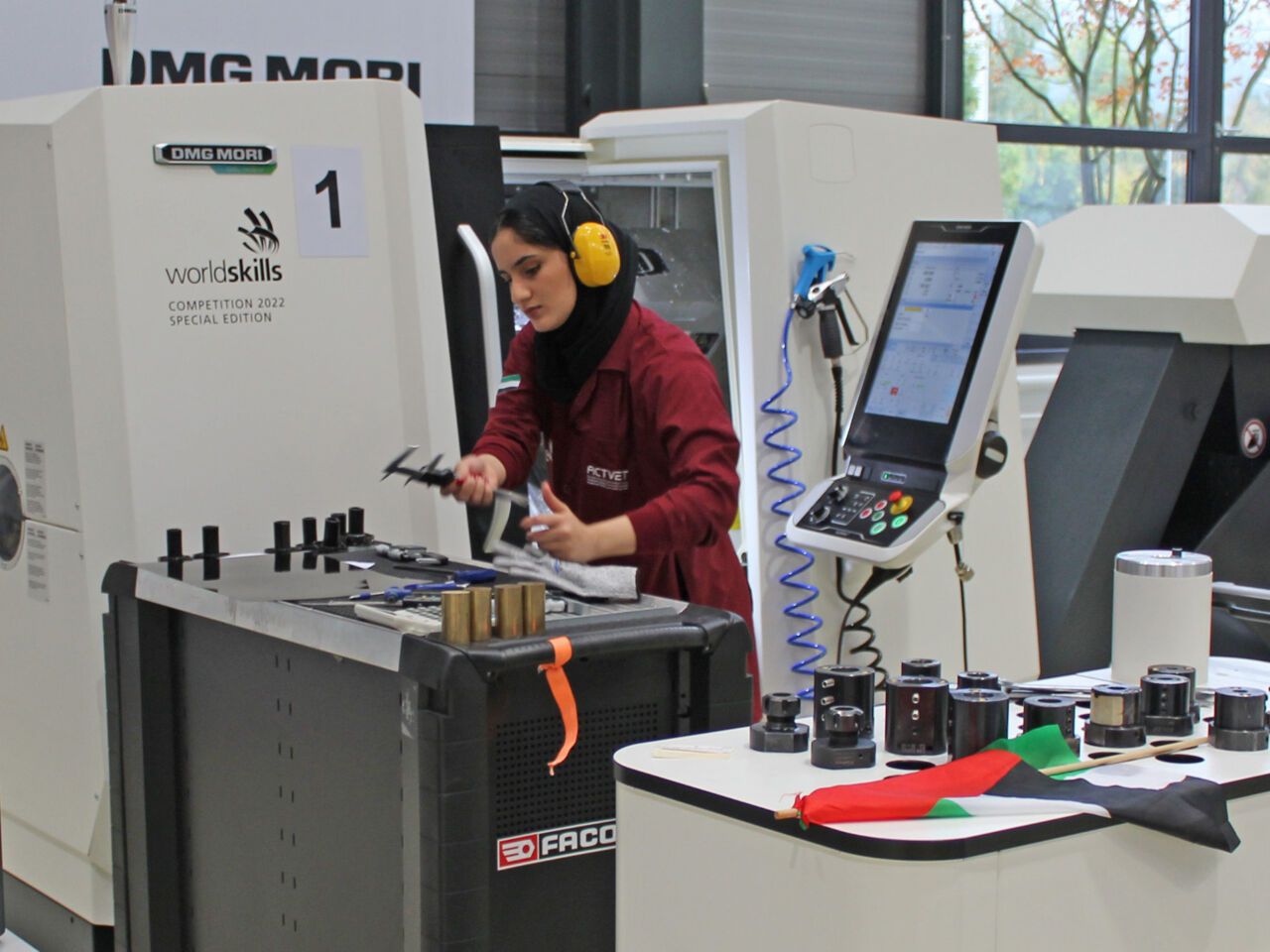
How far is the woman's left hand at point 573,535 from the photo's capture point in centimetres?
201

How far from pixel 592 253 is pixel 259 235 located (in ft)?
2.18

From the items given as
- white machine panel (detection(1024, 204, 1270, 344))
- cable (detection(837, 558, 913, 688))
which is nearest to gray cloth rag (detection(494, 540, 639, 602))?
cable (detection(837, 558, 913, 688))

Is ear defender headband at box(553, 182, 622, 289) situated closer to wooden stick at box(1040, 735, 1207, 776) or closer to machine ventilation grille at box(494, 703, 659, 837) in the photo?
machine ventilation grille at box(494, 703, 659, 837)

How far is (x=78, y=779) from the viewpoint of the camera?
2.57 meters

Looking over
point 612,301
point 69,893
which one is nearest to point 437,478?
point 612,301

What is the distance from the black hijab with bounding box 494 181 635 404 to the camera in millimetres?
2238

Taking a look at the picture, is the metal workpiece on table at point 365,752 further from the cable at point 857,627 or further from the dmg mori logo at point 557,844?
the cable at point 857,627

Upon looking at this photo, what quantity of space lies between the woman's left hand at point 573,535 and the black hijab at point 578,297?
0.34 metres

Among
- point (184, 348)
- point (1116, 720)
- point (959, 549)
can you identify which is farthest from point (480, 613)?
point (959, 549)

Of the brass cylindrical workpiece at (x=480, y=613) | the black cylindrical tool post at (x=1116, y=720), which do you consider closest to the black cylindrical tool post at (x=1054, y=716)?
the black cylindrical tool post at (x=1116, y=720)

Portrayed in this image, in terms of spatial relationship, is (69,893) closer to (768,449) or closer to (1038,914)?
(768,449)

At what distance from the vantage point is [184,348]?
2.49 m

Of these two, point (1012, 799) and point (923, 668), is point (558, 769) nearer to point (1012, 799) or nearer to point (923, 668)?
point (923, 668)

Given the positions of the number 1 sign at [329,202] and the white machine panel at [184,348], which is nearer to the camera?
the white machine panel at [184,348]
